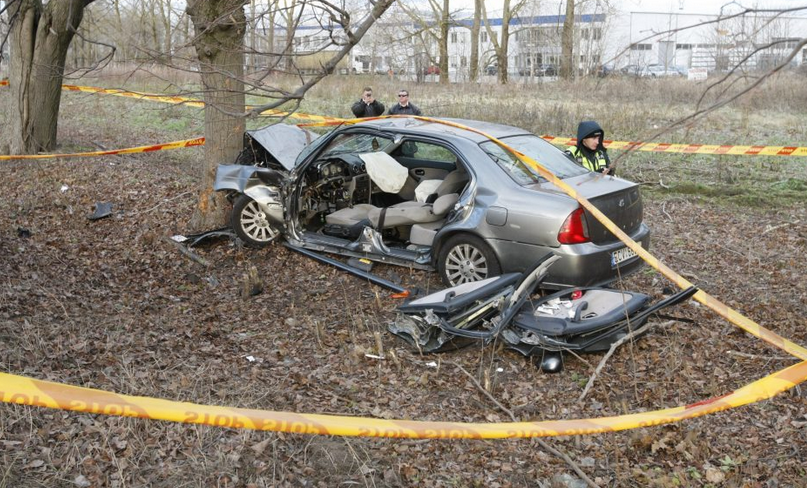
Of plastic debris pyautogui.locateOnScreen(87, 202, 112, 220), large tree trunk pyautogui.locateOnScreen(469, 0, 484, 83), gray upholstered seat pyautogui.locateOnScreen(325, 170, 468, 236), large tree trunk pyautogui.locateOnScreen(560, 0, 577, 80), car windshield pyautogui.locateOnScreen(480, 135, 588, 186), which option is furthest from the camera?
large tree trunk pyautogui.locateOnScreen(469, 0, 484, 83)

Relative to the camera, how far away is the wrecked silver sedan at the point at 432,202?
6211mm

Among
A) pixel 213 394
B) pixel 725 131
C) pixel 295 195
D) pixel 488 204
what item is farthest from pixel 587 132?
pixel 725 131

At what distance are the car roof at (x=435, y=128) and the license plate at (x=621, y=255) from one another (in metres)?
1.59

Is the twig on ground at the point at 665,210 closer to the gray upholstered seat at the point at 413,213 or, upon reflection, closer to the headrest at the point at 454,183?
the headrest at the point at 454,183

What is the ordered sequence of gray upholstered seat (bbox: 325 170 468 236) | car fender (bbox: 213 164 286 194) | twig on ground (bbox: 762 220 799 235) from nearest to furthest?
gray upholstered seat (bbox: 325 170 468 236) < car fender (bbox: 213 164 286 194) < twig on ground (bbox: 762 220 799 235)

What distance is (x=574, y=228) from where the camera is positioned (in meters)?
6.07

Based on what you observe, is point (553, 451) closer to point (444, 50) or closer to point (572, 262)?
point (572, 262)

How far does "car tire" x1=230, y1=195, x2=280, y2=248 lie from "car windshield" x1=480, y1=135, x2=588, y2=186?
2.68 metres

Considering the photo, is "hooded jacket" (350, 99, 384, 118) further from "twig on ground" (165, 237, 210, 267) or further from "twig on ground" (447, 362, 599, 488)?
"twig on ground" (447, 362, 599, 488)

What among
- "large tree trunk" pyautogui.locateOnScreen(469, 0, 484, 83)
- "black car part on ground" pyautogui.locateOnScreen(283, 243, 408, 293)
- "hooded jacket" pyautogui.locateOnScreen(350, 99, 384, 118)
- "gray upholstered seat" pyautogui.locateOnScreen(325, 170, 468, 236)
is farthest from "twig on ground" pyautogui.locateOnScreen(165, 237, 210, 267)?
"large tree trunk" pyautogui.locateOnScreen(469, 0, 484, 83)

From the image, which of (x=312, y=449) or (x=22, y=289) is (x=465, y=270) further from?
(x=22, y=289)

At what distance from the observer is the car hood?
8.36 metres

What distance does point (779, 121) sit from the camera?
58.9 ft

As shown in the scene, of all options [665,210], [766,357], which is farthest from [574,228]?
[665,210]
